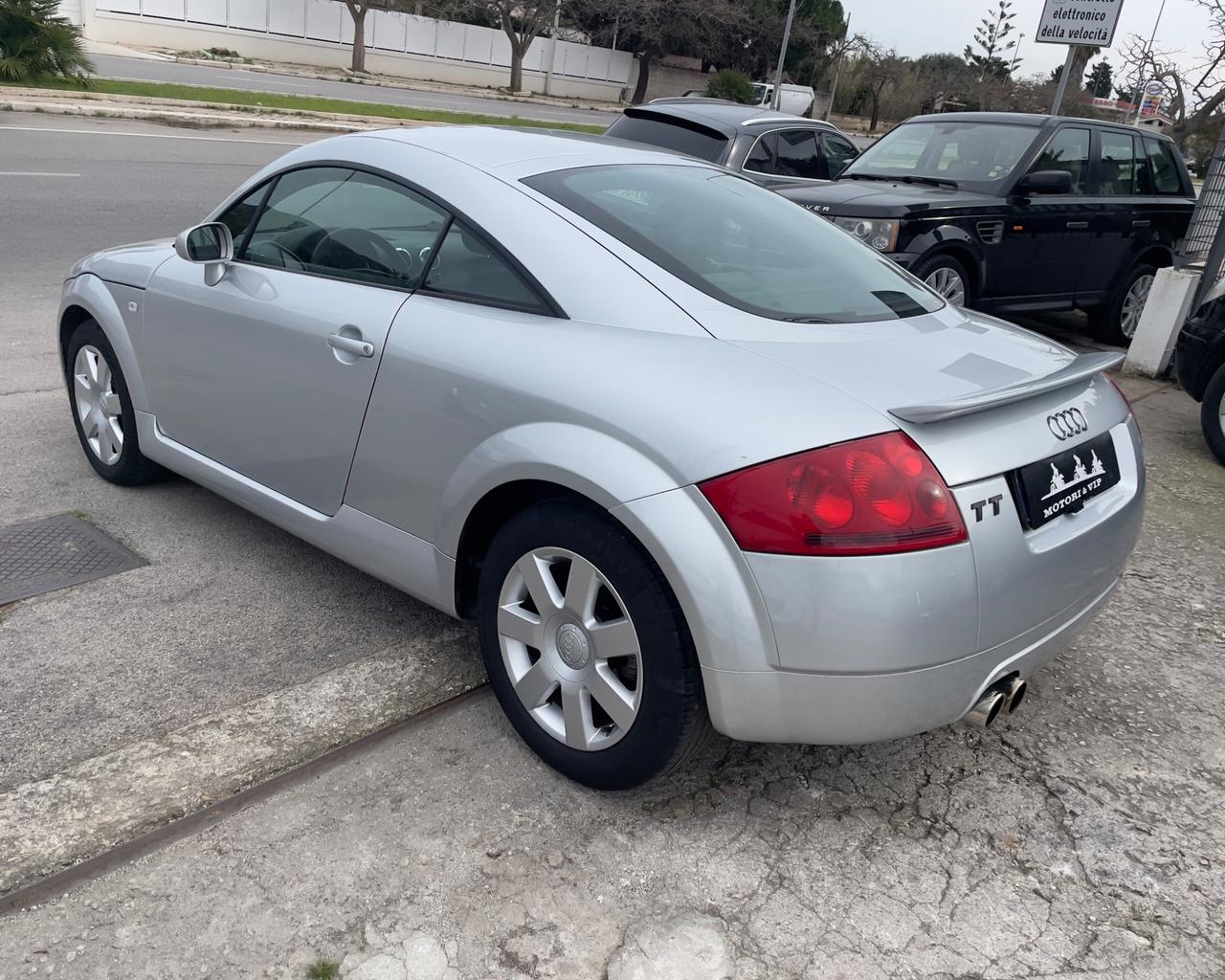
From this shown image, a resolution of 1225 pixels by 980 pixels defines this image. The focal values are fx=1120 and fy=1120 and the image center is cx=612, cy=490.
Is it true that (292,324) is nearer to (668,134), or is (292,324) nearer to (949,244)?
(949,244)

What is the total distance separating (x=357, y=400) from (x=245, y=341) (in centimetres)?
65

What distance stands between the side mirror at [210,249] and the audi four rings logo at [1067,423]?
264 cm

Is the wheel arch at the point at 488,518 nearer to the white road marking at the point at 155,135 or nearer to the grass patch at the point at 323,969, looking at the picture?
the grass patch at the point at 323,969

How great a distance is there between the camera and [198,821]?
2605 millimetres

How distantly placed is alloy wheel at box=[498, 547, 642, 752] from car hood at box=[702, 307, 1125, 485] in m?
0.69

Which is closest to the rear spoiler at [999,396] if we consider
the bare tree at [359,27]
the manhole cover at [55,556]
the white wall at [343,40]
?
the manhole cover at [55,556]

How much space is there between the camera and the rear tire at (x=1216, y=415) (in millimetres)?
5965

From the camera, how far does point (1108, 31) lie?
441 inches

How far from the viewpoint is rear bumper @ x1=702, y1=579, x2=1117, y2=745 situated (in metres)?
2.39

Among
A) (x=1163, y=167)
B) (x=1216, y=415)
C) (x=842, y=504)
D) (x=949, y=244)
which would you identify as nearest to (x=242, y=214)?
(x=842, y=504)

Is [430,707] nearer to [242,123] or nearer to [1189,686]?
[1189,686]

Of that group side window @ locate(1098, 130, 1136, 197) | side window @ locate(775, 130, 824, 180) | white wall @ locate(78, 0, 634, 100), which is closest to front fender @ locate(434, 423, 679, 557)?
side window @ locate(775, 130, 824, 180)

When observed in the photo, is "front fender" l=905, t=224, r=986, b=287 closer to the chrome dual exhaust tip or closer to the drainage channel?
the chrome dual exhaust tip

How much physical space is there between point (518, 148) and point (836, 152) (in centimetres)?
725
